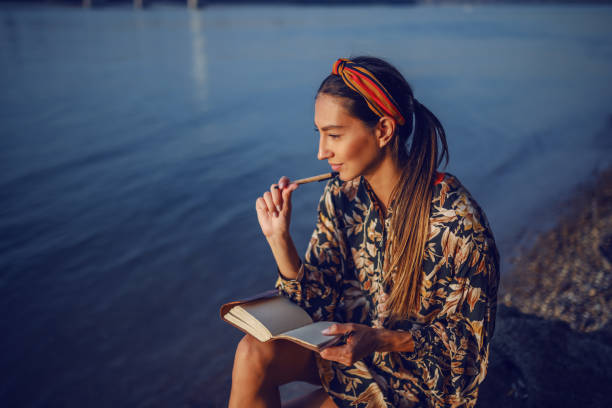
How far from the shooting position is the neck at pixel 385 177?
2252mm

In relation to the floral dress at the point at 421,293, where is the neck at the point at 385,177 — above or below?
above

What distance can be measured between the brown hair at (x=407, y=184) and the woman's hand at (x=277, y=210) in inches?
18.3

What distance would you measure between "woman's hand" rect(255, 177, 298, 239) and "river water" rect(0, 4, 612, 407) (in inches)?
80.9

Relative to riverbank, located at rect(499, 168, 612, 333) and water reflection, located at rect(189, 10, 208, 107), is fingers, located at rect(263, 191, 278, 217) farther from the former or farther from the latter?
water reflection, located at rect(189, 10, 208, 107)

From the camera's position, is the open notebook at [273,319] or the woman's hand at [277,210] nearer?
the open notebook at [273,319]

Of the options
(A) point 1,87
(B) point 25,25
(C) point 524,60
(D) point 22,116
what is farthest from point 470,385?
(B) point 25,25

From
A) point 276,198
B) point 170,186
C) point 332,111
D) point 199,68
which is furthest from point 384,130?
point 199,68

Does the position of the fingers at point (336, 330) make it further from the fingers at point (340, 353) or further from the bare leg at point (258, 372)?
the bare leg at point (258, 372)

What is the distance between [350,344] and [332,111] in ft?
3.24

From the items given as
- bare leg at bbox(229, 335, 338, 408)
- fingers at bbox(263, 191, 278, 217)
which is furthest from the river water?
fingers at bbox(263, 191, 278, 217)

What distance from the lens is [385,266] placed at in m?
2.21

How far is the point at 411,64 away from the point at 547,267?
19450 millimetres

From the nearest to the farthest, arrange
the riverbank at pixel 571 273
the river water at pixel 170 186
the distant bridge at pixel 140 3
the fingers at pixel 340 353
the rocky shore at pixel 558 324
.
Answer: the fingers at pixel 340 353, the rocky shore at pixel 558 324, the riverbank at pixel 571 273, the river water at pixel 170 186, the distant bridge at pixel 140 3

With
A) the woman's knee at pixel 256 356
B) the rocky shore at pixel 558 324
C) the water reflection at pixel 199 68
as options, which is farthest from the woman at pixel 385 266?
the water reflection at pixel 199 68
